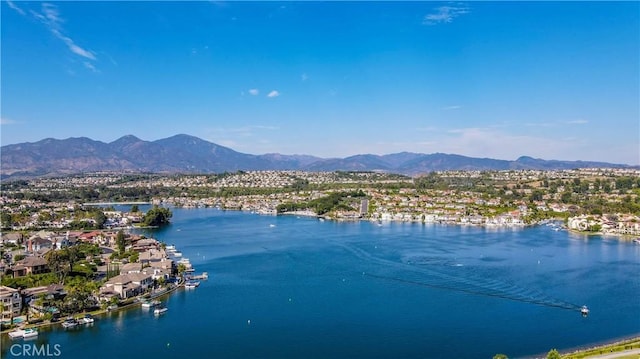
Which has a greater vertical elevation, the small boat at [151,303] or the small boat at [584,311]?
the small boat at [584,311]

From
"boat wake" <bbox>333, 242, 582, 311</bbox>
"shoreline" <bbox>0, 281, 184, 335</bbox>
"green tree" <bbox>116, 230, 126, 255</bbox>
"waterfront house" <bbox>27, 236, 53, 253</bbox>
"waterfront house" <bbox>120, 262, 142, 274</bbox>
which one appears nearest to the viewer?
"shoreline" <bbox>0, 281, 184, 335</bbox>

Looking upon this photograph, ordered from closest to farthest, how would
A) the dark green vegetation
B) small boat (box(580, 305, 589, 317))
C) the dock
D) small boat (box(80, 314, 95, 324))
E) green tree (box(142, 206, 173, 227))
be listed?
small boat (box(80, 314, 95, 324)), small boat (box(580, 305, 589, 317)), the dock, green tree (box(142, 206, 173, 227)), the dark green vegetation

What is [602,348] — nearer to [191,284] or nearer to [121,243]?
[191,284]

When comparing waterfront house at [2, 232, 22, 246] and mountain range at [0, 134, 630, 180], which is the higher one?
mountain range at [0, 134, 630, 180]

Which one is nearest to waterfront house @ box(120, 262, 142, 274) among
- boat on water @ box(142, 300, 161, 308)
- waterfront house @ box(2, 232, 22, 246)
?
boat on water @ box(142, 300, 161, 308)

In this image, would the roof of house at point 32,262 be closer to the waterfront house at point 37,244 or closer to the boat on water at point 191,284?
the waterfront house at point 37,244

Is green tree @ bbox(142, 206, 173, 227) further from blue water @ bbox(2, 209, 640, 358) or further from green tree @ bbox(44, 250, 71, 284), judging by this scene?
green tree @ bbox(44, 250, 71, 284)

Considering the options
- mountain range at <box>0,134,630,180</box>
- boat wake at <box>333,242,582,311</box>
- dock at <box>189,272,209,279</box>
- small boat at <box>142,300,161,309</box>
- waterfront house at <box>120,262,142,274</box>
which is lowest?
small boat at <box>142,300,161,309</box>

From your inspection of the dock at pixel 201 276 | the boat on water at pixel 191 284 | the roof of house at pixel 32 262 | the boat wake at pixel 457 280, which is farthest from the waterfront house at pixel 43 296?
the boat wake at pixel 457 280
